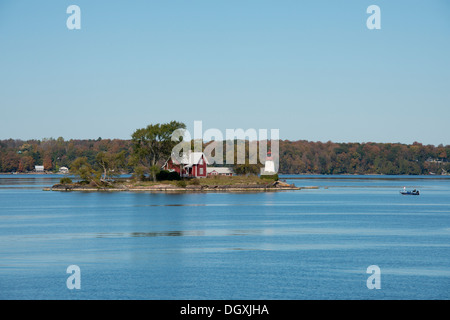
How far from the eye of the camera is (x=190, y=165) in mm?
105375

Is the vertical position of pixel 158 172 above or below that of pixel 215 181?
above

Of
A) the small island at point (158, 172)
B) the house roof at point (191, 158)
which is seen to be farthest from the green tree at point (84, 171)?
the house roof at point (191, 158)

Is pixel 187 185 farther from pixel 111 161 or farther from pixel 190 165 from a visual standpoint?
pixel 111 161

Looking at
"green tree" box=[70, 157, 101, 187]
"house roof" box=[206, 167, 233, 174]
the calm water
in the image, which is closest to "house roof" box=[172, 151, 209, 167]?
"house roof" box=[206, 167, 233, 174]

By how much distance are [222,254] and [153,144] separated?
2769 inches

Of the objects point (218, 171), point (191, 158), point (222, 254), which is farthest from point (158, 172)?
point (222, 254)

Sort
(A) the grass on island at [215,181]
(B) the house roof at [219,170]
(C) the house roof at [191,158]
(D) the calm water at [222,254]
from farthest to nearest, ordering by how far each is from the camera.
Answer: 1. (B) the house roof at [219,170]
2. (C) the house roof at [191,158]
3. (A) the grass on island at [215,181]
4. (D) the calm water at [222,254]

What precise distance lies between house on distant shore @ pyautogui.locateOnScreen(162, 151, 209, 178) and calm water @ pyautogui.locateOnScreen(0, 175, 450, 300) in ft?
141

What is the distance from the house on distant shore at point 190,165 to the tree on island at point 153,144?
2435 mm

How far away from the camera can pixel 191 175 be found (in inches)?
4190

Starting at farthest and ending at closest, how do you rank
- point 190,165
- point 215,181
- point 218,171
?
point 218,171 < point 190,165 < point 215,181

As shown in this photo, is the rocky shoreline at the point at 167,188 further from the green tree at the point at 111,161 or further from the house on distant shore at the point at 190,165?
the house on distant shore at the point at 190,165

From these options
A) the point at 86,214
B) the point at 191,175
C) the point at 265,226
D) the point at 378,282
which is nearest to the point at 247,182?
the point at 191,175

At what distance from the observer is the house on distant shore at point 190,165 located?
104 metres
